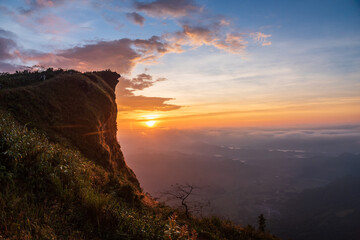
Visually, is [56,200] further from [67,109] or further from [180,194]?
[67,109]

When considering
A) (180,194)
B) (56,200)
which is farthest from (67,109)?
(180,194)

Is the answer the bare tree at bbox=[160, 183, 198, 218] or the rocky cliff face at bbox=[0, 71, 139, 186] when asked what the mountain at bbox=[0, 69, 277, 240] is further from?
the bare tree at bbox=[160, 183, 198, 218]

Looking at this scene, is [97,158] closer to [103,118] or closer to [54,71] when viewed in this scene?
[103,118]

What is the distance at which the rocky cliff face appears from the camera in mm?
11266

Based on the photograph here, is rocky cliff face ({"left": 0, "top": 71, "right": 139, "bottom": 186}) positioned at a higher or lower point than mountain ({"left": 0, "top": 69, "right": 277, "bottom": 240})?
higher

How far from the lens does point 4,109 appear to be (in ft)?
33.4

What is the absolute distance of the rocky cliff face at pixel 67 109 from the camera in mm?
11266

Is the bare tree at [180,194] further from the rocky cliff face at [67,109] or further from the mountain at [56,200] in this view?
the rocky cliff face at [67,109]

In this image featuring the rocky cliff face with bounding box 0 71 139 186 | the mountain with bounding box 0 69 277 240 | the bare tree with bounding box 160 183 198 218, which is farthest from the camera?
the bare tree with bounding box 160 183 198 218

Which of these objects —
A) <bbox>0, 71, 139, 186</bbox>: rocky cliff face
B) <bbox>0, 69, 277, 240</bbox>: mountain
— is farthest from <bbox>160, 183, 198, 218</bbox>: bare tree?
<bbox>0, 71, 139, 186</bbox>: rocky cliff face

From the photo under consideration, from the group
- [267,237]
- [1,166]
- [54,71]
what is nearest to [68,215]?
[1,166]

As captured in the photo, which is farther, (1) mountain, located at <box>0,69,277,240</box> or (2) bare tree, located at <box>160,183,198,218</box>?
(2) bare tree, located at <box>160,183,198,218</box>

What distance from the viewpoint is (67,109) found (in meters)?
14.1

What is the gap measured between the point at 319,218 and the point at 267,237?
20914cm
